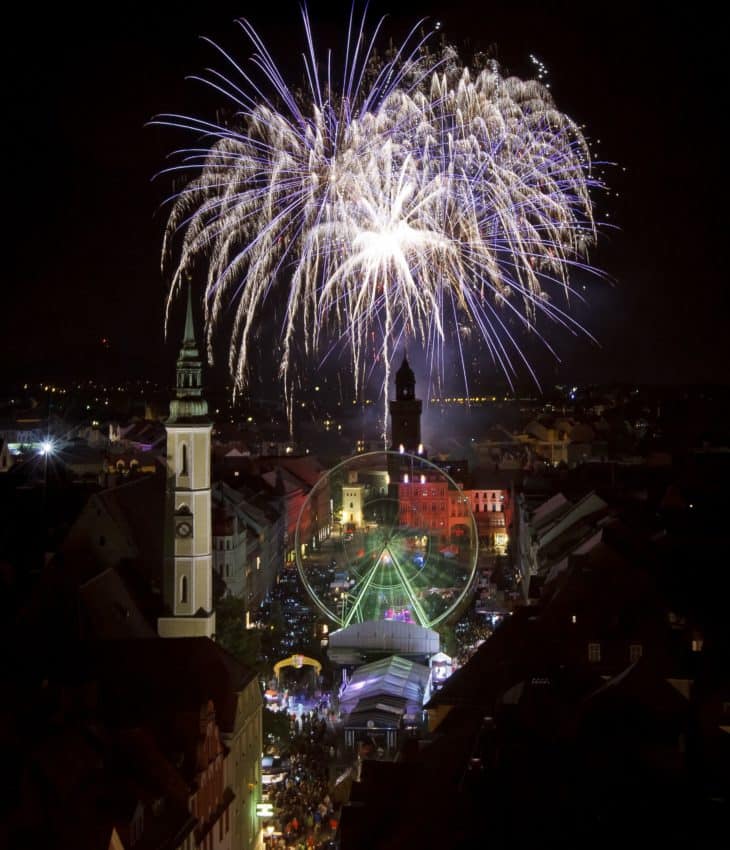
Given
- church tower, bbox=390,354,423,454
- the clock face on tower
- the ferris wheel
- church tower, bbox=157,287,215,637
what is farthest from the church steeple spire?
church tower, bbox=390,354,423,454

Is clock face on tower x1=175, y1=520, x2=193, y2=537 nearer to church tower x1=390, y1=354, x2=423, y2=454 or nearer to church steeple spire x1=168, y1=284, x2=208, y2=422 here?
church steeple spire x1=168, y1=284, x2=208, y2=422

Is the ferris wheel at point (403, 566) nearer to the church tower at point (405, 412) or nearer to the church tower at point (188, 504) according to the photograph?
the church tower at point (188, 504)

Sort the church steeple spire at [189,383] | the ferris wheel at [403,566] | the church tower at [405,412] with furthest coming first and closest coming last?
the church tower at [405,412] < the ferris wheel at [403,566] < the church steeple spire at [189,383]

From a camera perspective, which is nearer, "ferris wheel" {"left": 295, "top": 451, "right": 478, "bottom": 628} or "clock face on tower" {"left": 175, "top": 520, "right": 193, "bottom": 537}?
"clock face on tower" {"left": 175, "top": 520, "right": 193, "bottom": 537}

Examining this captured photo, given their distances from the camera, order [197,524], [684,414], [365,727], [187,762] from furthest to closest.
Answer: [684,414], [197,524], [365,727], [187,762]

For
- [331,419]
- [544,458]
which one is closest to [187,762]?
[544,458]

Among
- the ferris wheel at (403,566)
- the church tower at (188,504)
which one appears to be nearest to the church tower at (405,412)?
the ferris wheel at (403,566)

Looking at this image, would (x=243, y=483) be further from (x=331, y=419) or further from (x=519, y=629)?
(x=331, y=419)

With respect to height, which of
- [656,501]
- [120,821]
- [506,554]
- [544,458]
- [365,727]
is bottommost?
[120,821]
